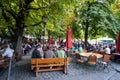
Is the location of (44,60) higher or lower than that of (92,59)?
higher

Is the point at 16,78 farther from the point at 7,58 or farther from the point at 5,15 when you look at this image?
the point at 5,15

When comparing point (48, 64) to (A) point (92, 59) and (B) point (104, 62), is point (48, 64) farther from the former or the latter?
(B) point (104, 62)

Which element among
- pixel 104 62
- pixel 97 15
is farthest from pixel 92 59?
pixel 97 15

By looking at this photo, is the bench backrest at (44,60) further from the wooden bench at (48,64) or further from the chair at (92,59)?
the chair at (92,59)

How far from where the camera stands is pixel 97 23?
22.3 meters

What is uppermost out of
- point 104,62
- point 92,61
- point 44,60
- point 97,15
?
point 97,15

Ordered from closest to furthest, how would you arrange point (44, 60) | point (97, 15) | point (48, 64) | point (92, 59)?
point (44, 60)
point (48, 64)
point (92, 59)
point (97, 15)

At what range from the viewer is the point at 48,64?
1028 cm

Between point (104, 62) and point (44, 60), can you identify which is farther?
point (104, 62)

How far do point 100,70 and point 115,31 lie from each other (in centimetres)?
1166

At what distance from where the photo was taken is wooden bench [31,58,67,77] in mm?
9725

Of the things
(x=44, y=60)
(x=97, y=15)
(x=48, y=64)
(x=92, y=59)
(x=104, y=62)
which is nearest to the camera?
(x=44, y=60)

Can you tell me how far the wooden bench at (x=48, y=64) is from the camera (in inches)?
383

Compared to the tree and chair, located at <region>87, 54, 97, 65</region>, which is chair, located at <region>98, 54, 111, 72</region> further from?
the tree
